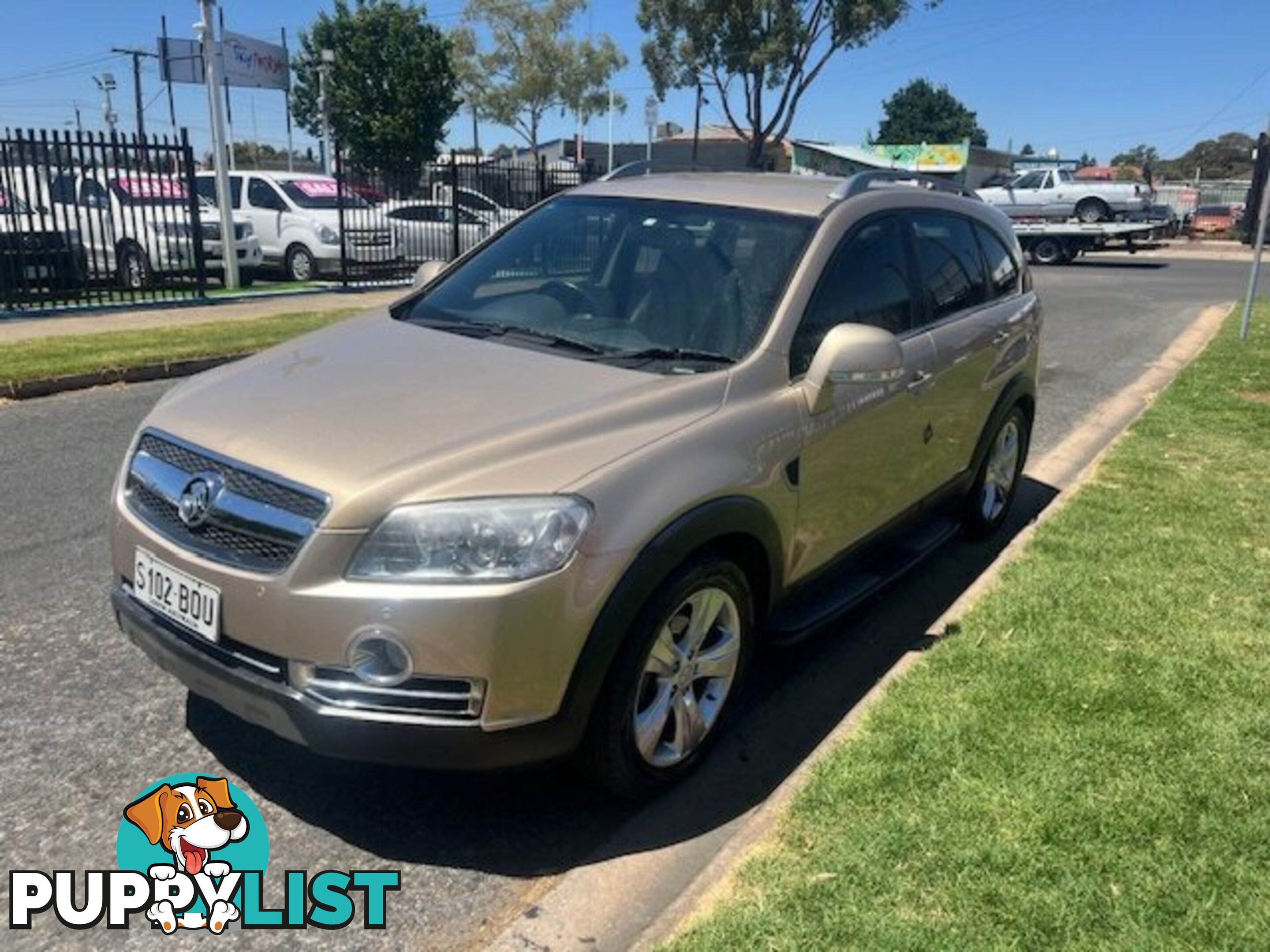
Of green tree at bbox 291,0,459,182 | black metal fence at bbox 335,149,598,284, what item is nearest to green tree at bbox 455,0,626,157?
green tree at bbox 291,0,459,182

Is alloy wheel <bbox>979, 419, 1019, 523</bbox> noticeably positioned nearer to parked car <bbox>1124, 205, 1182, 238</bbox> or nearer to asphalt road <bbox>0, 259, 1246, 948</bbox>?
asphalt road <bbox>0, 259, 1246, 948</bbox>

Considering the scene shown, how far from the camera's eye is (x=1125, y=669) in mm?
3707

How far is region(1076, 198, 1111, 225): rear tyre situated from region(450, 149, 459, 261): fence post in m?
18.2

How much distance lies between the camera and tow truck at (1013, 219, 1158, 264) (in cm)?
2758

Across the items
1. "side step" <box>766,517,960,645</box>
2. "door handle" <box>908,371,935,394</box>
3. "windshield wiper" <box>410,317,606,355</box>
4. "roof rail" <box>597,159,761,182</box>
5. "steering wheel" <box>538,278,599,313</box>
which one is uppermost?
"roof rail" <box>597,159,761,182</box>

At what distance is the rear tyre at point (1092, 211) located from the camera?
28188 mm

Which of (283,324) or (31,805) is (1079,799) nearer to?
(31,805)

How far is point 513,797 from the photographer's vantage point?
3.12 m

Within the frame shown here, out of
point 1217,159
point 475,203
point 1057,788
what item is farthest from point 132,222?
point 1217,159

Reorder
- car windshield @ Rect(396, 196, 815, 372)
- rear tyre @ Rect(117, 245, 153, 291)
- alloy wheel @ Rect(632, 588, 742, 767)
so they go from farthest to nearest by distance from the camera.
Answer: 1. rear tyre @ Rect(117, 245, 153, 291)
2. car windshield @ Rect(396, 196, 815, 372)
3. alloy wheel @ Rect(632, 588, 742, 767)

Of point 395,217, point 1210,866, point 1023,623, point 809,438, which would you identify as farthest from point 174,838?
point 395,217

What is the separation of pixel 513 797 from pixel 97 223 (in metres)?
14.2

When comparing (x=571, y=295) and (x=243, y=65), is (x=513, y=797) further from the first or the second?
(x=243, y=65)

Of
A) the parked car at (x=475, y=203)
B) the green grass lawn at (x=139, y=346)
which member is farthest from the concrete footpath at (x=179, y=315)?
the parked car at (x=475, y=203)
